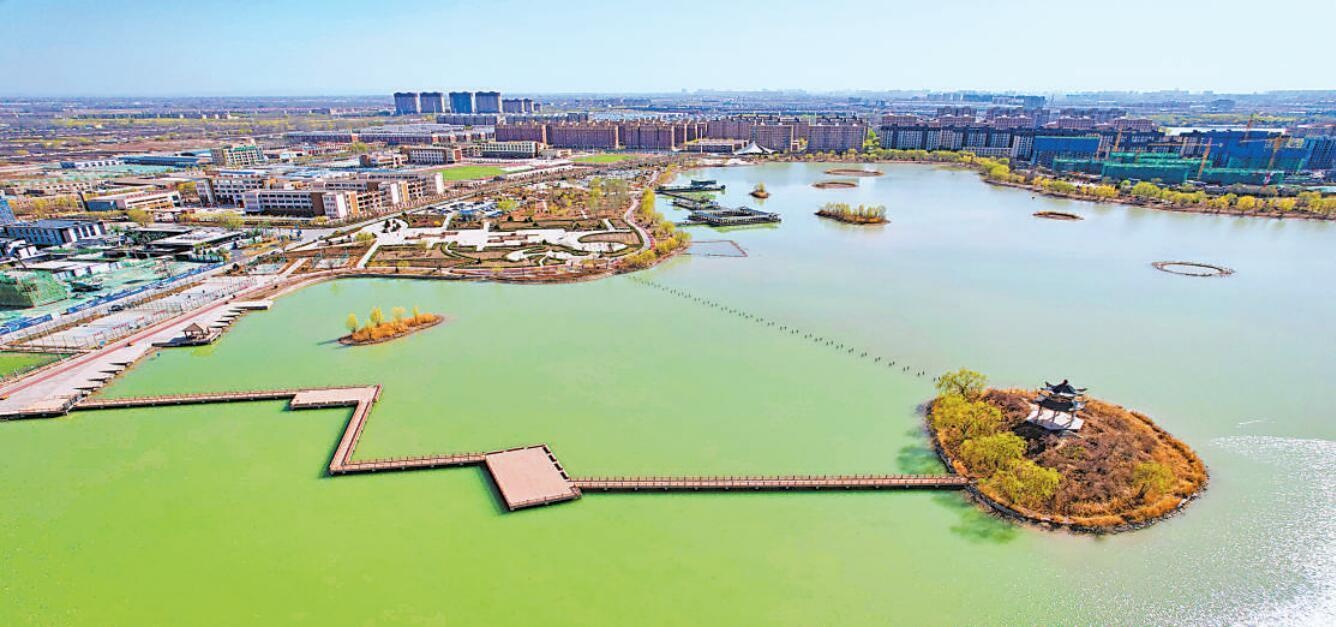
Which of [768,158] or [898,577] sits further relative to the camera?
[768,158]

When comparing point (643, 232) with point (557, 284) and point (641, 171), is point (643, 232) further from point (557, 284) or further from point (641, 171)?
point (641, 171)

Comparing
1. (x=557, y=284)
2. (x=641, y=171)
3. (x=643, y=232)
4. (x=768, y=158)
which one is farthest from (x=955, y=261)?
(x=768, y=158)

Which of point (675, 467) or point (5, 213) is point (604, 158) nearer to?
point (5, 213)

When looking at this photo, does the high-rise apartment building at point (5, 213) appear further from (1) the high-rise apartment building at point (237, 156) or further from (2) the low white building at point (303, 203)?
(1) the high-rise apartment building at point (237, 156)

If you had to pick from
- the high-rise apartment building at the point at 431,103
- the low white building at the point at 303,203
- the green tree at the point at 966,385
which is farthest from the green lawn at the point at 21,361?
the high-rise apartment building at the point at 431,103

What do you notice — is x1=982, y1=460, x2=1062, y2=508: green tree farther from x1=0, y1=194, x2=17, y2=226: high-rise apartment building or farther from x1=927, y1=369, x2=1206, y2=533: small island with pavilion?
x1=0, y1=194, x2=17, y2=226: high-rise apartment building

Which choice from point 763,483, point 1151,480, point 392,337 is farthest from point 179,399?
point 1151,480

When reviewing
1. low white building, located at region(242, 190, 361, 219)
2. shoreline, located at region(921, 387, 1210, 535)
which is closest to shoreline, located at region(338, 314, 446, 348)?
shoreline, located at region(921, 387, 1210, 535)
